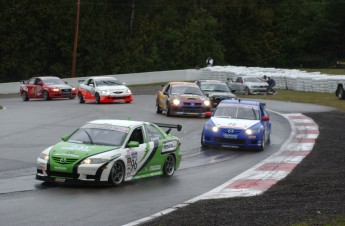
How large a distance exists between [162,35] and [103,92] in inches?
2213

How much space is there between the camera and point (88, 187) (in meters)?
14.3

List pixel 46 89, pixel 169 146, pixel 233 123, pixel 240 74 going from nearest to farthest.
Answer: pixel 169 146 < pixel 233 123 < pixel 46 89 < pixel 240 74

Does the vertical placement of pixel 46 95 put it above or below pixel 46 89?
below

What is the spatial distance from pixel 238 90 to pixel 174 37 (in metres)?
42.4

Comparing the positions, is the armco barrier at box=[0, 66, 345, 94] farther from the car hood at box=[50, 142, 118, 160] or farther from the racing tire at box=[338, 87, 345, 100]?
the car hood at box=[50, 142, 118, 160]

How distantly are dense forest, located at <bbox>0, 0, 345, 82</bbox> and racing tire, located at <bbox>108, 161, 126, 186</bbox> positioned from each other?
67531 mm

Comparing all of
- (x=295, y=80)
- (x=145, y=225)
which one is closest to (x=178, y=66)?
(x=295, y=80)

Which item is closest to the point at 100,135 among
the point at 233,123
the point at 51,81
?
the point at 233,123

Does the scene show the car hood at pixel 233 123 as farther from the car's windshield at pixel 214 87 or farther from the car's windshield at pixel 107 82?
the car's windshield at pixel 107 82

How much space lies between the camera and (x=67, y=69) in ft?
283

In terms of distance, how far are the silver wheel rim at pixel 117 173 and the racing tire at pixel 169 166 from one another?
189cm

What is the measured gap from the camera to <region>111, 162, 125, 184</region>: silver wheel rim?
47.2 feet

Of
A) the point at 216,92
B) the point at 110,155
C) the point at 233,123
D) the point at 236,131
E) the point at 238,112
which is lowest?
the point at 216,92

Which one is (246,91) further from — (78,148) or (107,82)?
(78,148)
